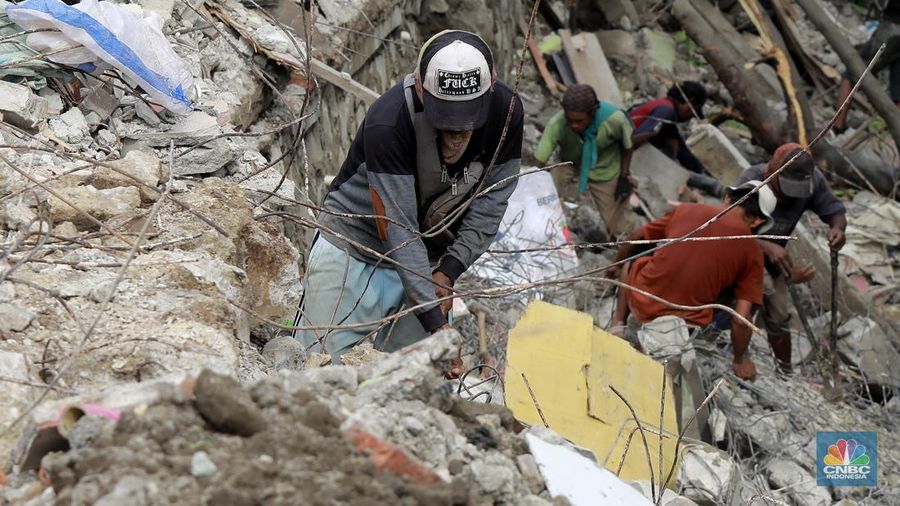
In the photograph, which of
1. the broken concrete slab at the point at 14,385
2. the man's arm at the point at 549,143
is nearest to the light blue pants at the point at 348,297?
the broken concrete slab at the point at 14,385

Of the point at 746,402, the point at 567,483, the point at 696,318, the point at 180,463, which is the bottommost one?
the point at 746,402

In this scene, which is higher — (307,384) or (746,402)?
(307,384)

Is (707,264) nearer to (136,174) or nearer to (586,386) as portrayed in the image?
(586,386)

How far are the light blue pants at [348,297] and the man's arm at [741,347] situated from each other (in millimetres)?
2214

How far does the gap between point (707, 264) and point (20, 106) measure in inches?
131

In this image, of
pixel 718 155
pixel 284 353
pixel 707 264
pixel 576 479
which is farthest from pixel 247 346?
pixel 718 155

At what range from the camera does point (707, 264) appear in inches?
198

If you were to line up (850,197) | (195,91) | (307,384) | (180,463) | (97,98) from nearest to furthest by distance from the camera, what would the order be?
1. (180,463)
2. (307,384)
3. (97,98)
4. (195,91)
5. (850,197)

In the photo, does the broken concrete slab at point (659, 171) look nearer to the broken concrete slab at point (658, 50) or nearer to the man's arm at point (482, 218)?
the broken concrete slab at point (658, 50)

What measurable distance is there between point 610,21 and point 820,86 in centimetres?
251

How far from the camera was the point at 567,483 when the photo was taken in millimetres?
2150

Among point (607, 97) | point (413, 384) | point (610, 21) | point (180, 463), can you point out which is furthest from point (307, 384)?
point (610, 21)

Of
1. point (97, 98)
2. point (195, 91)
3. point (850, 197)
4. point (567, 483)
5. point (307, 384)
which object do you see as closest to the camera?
point (307, 384)

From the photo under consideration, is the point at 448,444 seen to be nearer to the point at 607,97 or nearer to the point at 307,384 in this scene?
the point at 307,384
